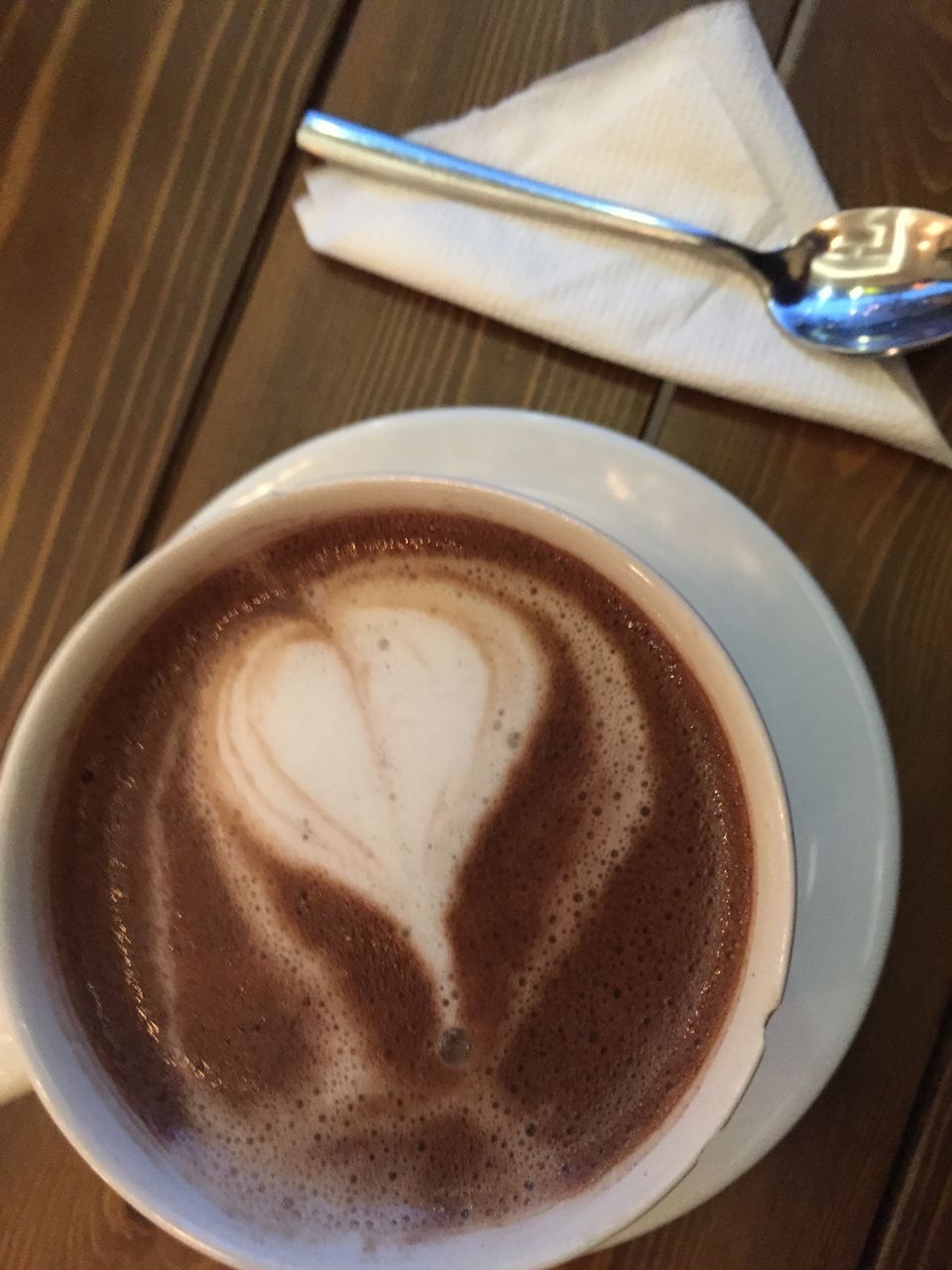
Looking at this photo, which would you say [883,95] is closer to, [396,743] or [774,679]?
[774,679]

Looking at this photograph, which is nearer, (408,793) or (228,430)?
(408,793)

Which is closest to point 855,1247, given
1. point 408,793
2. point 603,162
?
point 408,793

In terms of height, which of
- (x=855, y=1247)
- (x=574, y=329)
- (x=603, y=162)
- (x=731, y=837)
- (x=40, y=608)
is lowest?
(x=855, y=1247)

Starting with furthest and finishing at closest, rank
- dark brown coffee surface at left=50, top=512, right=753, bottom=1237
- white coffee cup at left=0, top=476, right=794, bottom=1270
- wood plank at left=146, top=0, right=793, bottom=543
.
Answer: wood plank at left=146, top=0, right=793, bottom=543 < dark brown coffee surface at left=50, top=512, right=753, bottom=1237 < white coffee cup at left=0, top=476, right=794, bottom=1270

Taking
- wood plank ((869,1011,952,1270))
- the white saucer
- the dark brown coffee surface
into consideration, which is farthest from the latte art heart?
wood plank ((869,1011,952,1270))

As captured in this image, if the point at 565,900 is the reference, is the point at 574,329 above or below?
above

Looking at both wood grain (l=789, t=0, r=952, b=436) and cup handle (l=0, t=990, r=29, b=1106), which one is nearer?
cup handle (l=0, t=990, r=29, b=1106)

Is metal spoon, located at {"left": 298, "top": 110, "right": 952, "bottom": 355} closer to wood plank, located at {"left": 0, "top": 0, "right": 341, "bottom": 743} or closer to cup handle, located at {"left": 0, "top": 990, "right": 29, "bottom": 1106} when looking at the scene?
wood plank, located at {"left": 0, "top": 0, "right": 341, "bottom": 743}

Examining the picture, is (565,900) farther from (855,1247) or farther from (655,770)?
A: (855,1247)
